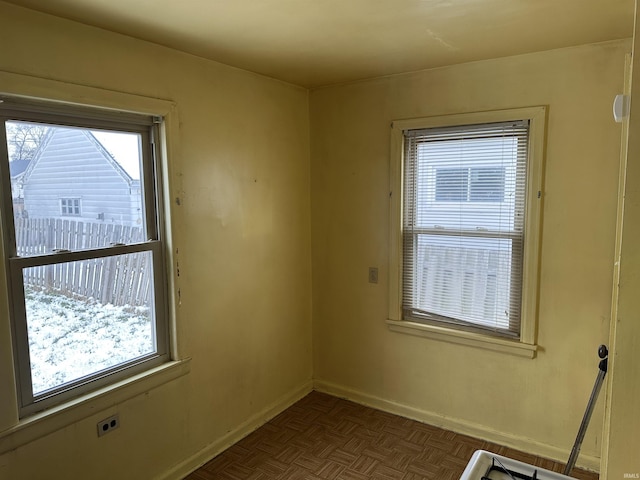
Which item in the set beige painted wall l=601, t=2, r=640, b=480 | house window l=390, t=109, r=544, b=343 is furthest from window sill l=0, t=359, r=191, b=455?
beige painted wall l=601, t=2, r=640, b=480

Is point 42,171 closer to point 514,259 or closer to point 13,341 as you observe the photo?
point 13,341

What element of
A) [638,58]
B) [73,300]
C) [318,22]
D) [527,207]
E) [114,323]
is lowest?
[114,323]

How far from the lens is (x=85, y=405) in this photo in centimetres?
212

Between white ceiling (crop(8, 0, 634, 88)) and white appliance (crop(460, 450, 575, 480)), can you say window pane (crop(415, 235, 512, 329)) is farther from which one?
white appliance (crop(460, 450, 575, 480))

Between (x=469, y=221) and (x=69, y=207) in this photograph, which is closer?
(x=69, y=207)

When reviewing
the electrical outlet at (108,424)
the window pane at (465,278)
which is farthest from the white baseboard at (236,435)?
the window pane at (465,278)

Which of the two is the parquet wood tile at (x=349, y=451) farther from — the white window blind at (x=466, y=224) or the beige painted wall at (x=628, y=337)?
the beige painted wall at (x=628, y=337)

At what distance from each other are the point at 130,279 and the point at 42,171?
2.26ft

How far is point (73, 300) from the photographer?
213 centimetres

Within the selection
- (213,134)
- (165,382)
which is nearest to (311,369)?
(165,382)

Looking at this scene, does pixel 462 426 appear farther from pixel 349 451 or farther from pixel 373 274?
pixel 373 274

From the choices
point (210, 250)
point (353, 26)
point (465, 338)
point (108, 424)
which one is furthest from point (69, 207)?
point (465, 338)

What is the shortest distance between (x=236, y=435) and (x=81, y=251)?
64.3 inches

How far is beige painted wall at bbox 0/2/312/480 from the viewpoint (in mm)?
2016
